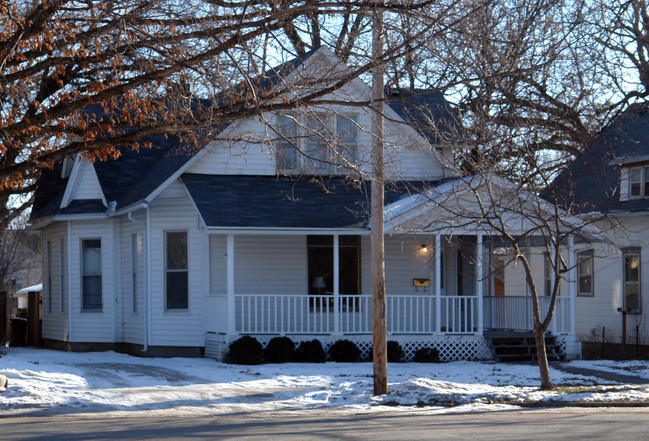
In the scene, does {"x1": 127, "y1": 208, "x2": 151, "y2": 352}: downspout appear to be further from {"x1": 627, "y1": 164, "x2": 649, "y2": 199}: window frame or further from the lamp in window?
{"x1": 627, "y1": 164, "x2": 649, "y2": 199}: window frame

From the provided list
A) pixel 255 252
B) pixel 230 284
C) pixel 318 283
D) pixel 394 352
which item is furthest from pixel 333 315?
pixel 230 284

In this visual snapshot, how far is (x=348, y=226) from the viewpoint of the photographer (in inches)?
788

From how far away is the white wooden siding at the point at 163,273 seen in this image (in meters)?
20.9

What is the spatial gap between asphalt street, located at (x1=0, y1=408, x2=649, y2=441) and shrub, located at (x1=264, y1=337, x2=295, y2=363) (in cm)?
673

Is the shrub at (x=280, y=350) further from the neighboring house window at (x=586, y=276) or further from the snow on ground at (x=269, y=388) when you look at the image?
the neighboring house window at (x=586, y=276)

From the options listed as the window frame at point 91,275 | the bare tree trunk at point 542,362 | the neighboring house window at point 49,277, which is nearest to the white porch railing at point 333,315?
the window frame at point 91,275

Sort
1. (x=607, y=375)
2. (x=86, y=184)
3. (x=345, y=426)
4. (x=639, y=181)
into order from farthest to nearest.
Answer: (x=639, y=181)
(x=86, y=184)
(x=607, y=375)
(x=345, y=426)

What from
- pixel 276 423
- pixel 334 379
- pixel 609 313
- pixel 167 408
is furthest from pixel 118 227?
pixel 609 313

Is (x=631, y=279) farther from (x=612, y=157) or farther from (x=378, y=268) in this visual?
(x=378, y=268)

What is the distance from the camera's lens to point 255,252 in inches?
843

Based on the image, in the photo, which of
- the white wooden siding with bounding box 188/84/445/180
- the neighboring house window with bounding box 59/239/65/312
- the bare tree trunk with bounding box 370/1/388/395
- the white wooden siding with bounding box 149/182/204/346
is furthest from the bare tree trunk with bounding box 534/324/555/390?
the neighboring house window with bounding box 59/239/65/312

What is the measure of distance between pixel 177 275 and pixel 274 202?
119 inches

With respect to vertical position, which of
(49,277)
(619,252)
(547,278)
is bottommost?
(547,278)

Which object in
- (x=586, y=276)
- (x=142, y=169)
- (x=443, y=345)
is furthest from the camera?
(x=586, y=276)
